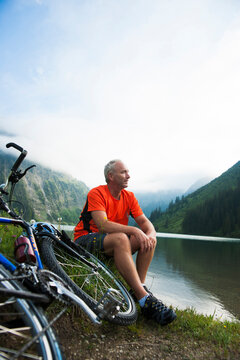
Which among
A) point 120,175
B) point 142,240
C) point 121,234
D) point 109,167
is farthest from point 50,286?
point 109,167

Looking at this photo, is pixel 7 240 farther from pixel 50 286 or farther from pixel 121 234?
pixel 50 286

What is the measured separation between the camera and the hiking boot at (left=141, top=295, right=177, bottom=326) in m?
3.42

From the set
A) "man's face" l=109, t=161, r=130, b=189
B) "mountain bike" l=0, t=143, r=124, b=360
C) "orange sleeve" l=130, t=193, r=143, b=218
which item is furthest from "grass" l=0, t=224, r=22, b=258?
"orange sleeve" l=130, t=193, r=143, b=218

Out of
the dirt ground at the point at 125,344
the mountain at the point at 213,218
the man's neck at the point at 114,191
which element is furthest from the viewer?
the mountain at the point at 213,218

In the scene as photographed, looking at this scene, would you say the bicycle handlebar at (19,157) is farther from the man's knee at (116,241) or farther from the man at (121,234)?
the man's knee at (116,241)

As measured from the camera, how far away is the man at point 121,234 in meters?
3.56

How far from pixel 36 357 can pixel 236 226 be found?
12720cm

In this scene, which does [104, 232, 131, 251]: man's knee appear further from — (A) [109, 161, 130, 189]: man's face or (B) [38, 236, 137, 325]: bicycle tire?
(A) [109, 161, 130, 189]: man's face

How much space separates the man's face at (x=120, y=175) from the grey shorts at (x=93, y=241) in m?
1.12

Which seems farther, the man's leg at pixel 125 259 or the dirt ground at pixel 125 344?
the man's leg at pixel 125 259

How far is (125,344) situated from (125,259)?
1.07 metres

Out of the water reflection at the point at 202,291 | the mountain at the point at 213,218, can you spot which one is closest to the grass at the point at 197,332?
the water reflection at the point at 202,291

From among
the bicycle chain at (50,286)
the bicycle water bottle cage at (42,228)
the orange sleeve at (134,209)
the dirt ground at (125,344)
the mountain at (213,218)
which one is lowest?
the mountain at (213,218)

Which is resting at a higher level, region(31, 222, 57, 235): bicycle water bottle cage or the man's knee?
region(31, 222, 57, 235): bicycle water bottle cage
